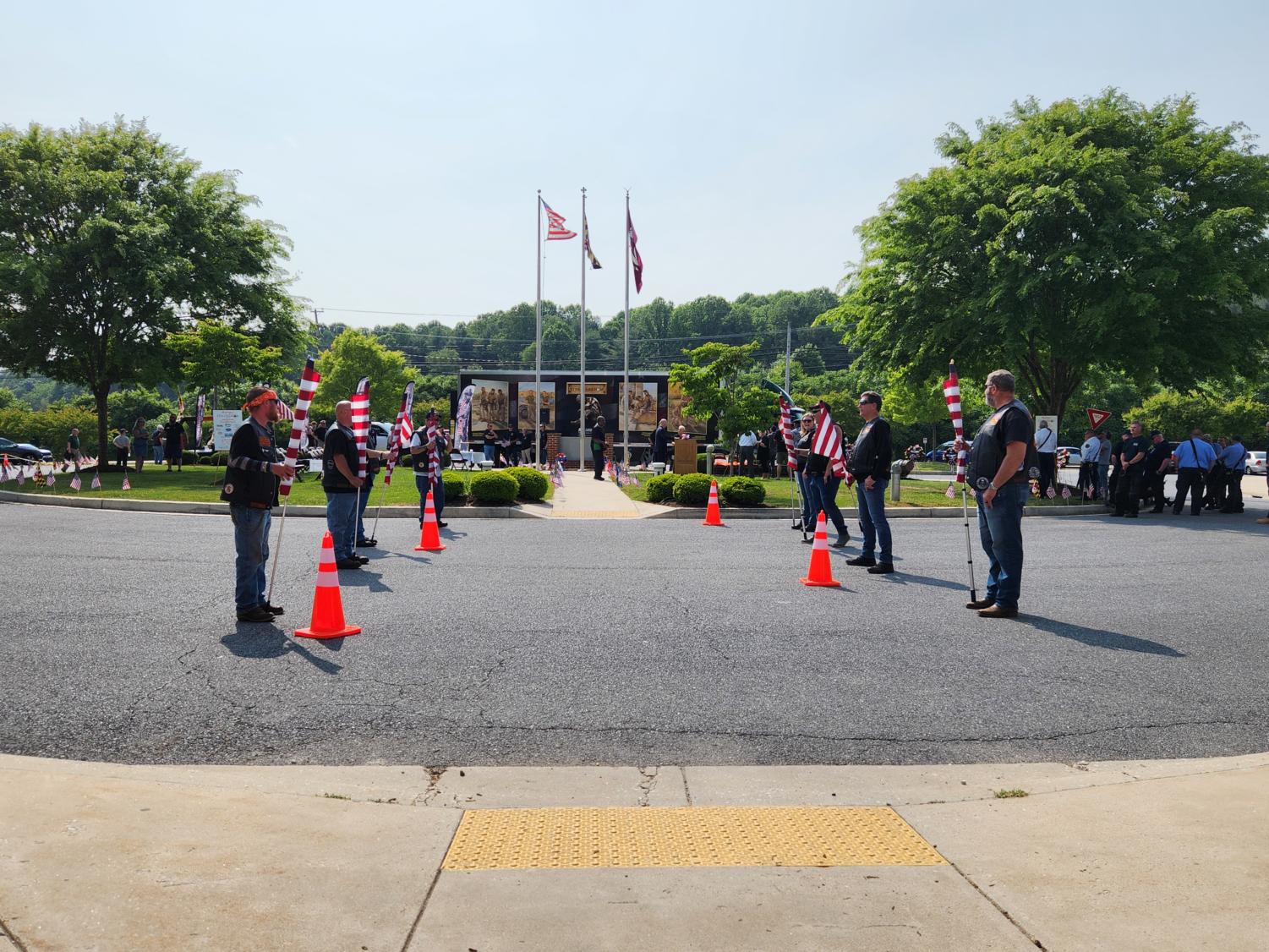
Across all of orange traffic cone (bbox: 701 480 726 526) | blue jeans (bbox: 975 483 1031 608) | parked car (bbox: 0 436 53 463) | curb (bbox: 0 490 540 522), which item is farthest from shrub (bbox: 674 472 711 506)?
parked car (bbox: 0 436 53 463)

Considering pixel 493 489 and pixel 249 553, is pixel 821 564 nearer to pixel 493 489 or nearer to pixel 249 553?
pixel 249 553

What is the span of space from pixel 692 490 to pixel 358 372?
69.2 metres

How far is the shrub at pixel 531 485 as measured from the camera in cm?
2064

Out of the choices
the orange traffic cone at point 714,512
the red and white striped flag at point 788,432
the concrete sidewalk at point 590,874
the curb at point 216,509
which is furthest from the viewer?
the curb at point 216,509

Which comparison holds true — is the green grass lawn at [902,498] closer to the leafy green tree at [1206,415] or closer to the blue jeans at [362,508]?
the blue jeans at [362,508]

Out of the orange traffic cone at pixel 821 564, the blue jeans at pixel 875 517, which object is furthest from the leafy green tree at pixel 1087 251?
the orange traffic cone at pixel 821 564

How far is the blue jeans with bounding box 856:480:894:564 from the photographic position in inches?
431

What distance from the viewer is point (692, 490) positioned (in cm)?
2009

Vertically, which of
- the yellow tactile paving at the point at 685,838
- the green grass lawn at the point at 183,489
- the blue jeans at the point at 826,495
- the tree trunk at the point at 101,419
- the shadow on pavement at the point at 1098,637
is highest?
the tree trunk at the point at 101,419

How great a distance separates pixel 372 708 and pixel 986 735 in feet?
11.3

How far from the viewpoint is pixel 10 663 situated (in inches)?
251

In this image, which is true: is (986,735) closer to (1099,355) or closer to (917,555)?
(917,555)

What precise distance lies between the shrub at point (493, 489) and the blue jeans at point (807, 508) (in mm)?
6493

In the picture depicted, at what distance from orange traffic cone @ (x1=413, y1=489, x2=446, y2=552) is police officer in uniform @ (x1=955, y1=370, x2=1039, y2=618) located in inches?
284
